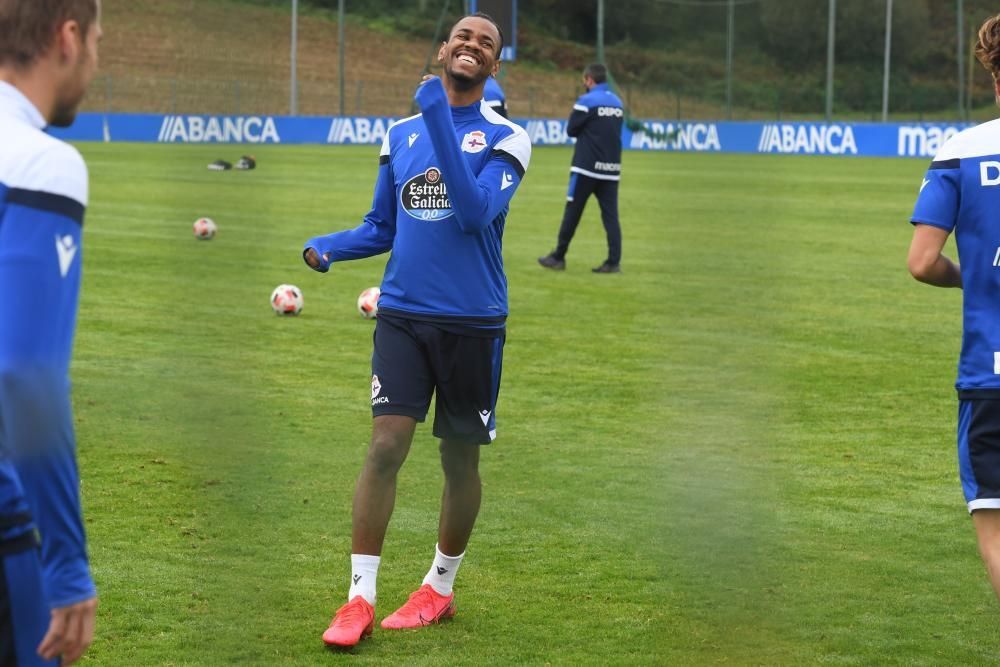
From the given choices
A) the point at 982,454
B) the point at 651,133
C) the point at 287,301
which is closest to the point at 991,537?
the point at 982,454

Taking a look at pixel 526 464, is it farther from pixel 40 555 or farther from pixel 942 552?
pixel 40 555

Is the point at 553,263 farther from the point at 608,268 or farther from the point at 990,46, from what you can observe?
the point at 990,46

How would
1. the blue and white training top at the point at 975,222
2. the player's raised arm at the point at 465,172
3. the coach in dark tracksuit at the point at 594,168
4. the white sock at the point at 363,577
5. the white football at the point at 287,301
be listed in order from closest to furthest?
the blue and white training top at the point at 975,222 < the player's raised arm at the point at 465,172 < the white sock at the point at 363,577 < the white football at the point at 287,301 < the coach in dark tracksuit at the point at 594,168

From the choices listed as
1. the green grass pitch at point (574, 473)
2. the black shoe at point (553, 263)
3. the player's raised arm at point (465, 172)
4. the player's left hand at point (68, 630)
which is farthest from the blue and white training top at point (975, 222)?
the black shoe at point (553, 263)

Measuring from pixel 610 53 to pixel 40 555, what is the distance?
53089 millimetres

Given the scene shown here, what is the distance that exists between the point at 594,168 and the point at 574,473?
8685 millimetres

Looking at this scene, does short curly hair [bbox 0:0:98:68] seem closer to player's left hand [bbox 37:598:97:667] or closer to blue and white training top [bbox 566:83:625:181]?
player's left hand [bbox 37:598:97:667]

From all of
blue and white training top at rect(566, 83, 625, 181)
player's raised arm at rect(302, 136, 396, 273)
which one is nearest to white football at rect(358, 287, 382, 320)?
blue and white training top at rect(566, 83, 625, 181)

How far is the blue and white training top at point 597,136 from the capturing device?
51.1 ft

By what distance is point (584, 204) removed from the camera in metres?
15.4

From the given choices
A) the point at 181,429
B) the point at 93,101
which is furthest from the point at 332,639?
the point at 93,101

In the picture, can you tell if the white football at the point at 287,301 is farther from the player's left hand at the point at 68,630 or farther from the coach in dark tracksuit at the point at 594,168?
the player's left hand at the point at 68,630

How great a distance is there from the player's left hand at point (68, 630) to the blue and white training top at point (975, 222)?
2.58 metres

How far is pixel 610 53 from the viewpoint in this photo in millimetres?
54438
